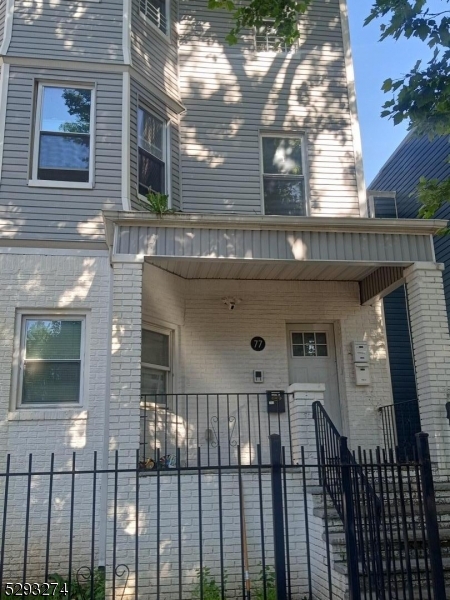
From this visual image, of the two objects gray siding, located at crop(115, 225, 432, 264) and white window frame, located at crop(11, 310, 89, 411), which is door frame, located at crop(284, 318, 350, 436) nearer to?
gray siding, located at crop(115, 225, 432, 264)

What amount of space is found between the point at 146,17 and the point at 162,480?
24.0 ft

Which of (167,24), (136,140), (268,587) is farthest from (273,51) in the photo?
(268,587)

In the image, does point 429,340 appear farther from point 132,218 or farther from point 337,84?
point 337,84

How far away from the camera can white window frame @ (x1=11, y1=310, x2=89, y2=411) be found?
7266mm

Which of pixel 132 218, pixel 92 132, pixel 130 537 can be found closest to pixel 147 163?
pixel 92 132

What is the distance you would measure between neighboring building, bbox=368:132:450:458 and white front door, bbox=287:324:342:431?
973 mm

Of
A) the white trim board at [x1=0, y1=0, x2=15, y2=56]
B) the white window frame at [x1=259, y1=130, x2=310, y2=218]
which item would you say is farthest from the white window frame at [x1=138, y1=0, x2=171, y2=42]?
the white window frame at [x1=259, y1=130, x2=310, y2=218]

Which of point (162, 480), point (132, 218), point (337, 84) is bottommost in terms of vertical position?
point (162, 480)

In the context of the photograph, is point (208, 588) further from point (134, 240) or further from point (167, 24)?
point (167, 24)

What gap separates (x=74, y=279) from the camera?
25.3 feet

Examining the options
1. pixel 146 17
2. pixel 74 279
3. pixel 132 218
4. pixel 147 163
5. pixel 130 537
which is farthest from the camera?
pixel 146 17

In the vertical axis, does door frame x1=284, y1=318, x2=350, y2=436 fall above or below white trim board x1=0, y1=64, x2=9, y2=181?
below

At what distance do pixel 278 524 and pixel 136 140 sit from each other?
6.30 meters

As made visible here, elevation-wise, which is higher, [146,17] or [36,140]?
[146,17]
